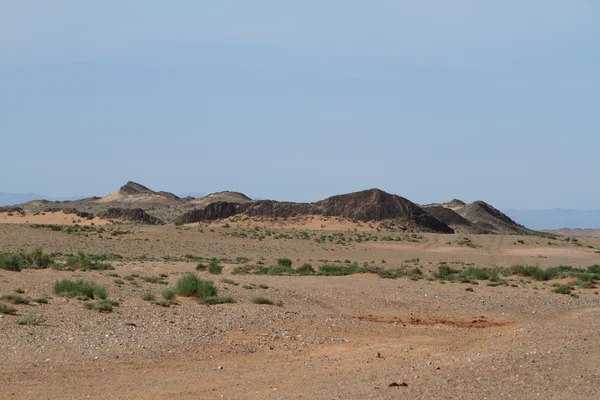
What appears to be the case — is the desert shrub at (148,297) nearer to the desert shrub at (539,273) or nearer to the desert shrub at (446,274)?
the desert shrub at (446,274)

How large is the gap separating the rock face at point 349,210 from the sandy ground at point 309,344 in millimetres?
61305

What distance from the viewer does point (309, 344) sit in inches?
673

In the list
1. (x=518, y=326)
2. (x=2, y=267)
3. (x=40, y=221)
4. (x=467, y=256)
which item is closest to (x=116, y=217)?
(x=40, y=221)

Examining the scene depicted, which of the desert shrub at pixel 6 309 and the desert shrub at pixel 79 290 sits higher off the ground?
the desert shrub at pixel 79 290

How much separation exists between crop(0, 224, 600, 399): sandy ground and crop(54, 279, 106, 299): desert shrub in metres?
0.74

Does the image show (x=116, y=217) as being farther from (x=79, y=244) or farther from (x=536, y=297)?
(x=536, y=297)

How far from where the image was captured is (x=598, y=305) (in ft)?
91.6

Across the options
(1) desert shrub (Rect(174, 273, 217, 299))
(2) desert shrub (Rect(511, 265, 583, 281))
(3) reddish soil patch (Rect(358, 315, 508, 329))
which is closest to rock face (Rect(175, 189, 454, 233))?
(2) desert shrub (Rect(511, 265, 583, 281))

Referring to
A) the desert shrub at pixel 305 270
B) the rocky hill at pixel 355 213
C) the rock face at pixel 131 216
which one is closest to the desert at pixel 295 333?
the desert shrub at pixel 305 270

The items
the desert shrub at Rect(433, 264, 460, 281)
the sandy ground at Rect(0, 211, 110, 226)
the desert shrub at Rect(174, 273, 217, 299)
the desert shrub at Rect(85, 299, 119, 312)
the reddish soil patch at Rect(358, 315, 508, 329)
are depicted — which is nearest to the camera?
the desert shrub at Rect(85, 299, 119, 312)

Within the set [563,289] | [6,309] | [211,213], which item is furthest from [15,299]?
[211,213]

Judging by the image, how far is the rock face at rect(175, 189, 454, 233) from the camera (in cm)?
9406

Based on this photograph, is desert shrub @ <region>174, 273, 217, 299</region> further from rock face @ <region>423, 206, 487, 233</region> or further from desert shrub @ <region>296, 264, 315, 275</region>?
rock face @ <region>423, 206, 487, 233</region>

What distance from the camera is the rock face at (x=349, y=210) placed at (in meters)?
94.1
